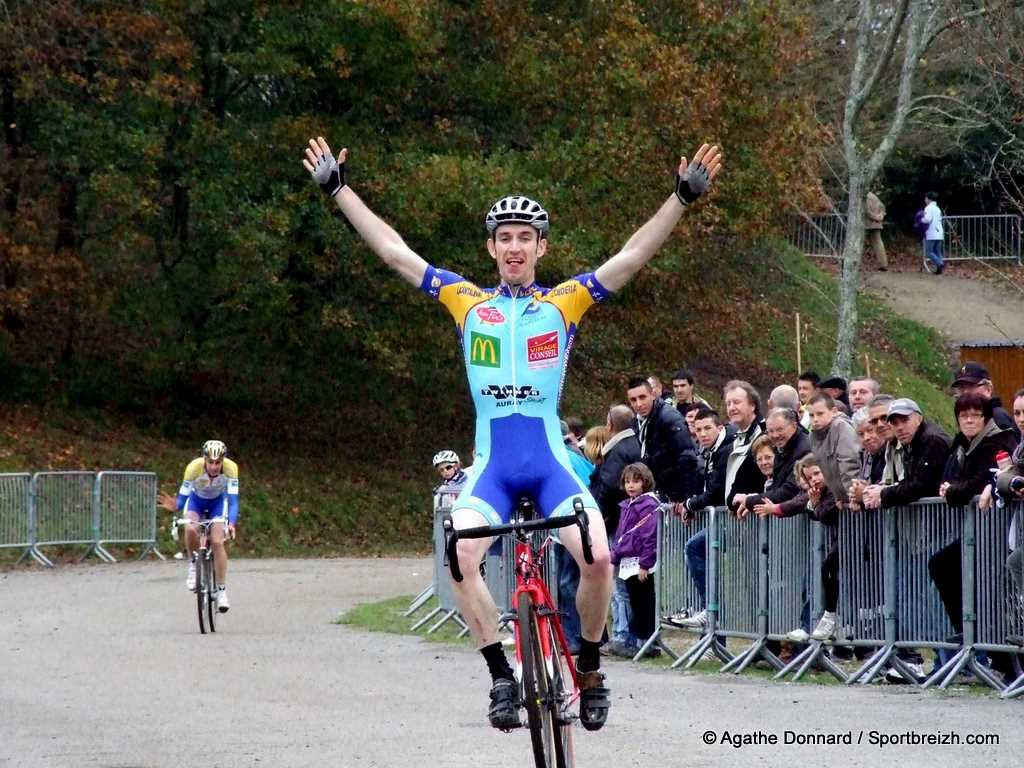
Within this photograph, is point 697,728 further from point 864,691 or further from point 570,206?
point 570,206

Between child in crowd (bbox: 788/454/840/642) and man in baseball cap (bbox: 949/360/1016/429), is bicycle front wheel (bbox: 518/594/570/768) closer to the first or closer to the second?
child in crowd (bbox: 788/454/840/642)

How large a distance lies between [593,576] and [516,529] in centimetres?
68

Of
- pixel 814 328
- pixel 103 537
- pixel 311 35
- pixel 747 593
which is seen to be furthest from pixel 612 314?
pixel 747 593

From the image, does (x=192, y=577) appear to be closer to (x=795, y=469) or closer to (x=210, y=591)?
(x=210, y=591)

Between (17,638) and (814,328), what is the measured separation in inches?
1403

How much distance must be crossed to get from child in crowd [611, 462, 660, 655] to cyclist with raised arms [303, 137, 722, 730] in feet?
21.9

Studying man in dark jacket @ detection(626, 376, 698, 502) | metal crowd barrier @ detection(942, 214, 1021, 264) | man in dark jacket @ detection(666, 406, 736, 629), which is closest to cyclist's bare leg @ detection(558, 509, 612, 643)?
man in dark jacket @ detection(666, 406, 736, 629)

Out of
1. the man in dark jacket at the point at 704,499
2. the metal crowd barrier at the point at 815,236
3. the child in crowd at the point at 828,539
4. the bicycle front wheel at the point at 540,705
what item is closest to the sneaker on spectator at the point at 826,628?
the child in crowd at the point at 828,539

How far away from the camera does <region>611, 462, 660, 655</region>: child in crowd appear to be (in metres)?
16.2

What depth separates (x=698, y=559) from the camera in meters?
16.0

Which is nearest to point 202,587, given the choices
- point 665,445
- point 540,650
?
point 665,445

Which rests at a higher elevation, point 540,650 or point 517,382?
point 517,382

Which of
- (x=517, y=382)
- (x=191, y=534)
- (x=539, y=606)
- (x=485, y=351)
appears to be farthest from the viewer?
(x=191, y=534)

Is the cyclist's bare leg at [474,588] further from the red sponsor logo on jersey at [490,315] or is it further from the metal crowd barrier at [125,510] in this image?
the metal crowd barrier at [125,510]
